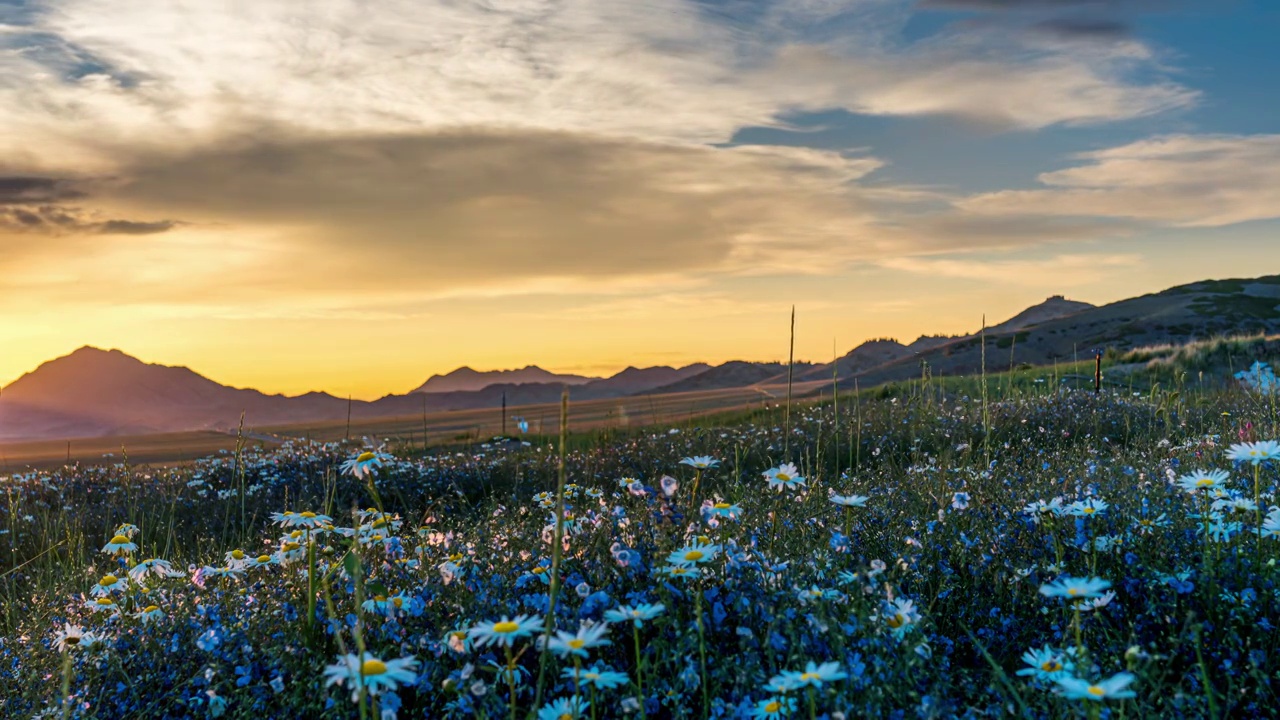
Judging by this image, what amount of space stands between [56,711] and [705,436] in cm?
1007

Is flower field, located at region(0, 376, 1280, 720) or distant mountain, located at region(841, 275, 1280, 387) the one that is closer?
flower field, located at region(0, 376, 1280, 720)

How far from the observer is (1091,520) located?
4012 mm

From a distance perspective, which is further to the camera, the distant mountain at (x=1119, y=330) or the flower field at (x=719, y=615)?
the distant mountain at (x=1119, y=330)

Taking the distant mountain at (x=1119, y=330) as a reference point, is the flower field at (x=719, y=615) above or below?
below

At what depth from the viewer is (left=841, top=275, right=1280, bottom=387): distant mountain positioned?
146 ft

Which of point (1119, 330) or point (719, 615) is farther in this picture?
point (1119, 330)

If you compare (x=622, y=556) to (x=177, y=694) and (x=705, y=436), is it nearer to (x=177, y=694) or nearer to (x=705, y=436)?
(x=177, y=694)

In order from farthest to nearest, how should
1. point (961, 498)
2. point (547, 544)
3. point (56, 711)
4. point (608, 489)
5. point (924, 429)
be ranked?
point (924, 429) → point (608, 489) → point (961, 498) → point (547, 544) → point (56, 711)

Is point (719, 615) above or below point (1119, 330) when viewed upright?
below

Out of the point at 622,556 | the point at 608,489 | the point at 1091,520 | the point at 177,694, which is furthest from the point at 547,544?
the point at 608,489

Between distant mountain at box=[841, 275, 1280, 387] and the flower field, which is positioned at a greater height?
distant mountain at box=[841, 275, 1280, 387]

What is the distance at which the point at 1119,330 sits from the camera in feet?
171

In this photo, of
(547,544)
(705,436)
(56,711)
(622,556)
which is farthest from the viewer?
(705,436)

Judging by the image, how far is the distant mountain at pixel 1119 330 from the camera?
1754 inches
